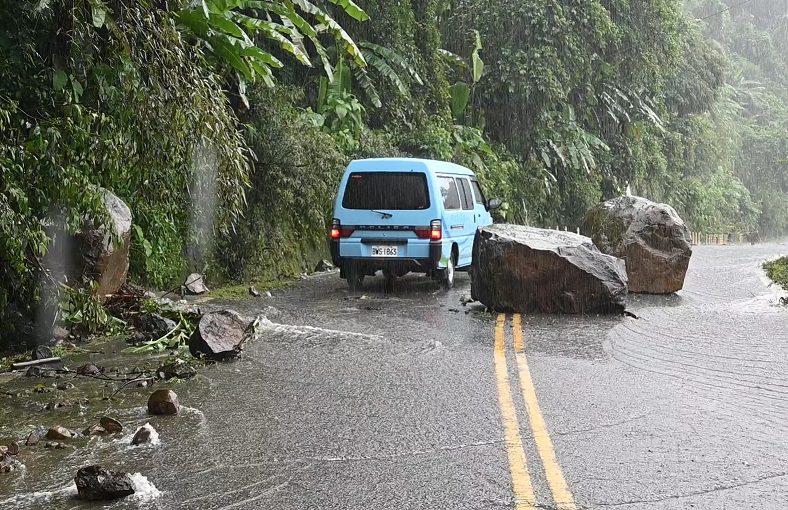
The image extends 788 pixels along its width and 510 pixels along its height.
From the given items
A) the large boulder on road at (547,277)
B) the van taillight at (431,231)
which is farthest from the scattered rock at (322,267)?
the large boulder on road at (547,277)

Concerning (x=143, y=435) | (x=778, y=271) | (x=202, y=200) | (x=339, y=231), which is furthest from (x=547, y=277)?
(x=778, y=271)

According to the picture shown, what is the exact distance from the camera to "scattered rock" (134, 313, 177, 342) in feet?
33.4

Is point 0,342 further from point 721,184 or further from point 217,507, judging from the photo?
point 721,184

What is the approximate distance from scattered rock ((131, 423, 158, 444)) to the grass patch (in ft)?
41.4

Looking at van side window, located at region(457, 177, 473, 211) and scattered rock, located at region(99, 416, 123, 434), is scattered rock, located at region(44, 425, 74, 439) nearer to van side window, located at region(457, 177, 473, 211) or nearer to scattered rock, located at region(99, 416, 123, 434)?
scattered rock, located at region(99, 416, 123, 434)

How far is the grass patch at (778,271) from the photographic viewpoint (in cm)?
1690

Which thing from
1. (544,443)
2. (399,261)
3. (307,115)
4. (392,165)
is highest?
(307,115)

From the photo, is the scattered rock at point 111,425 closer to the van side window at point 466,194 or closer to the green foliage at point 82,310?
the green foliage at point 82,310

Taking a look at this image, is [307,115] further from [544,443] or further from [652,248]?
[544,443]

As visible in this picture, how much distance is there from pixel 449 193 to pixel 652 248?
11.2 feet

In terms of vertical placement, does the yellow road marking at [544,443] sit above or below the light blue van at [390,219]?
below

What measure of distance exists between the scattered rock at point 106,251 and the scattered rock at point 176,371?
2.70m

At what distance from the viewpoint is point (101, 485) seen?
16.3 feet

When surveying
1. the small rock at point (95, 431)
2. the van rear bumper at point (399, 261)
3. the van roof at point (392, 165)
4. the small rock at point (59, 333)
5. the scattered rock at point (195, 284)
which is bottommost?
the small rock at point (95, 431)
